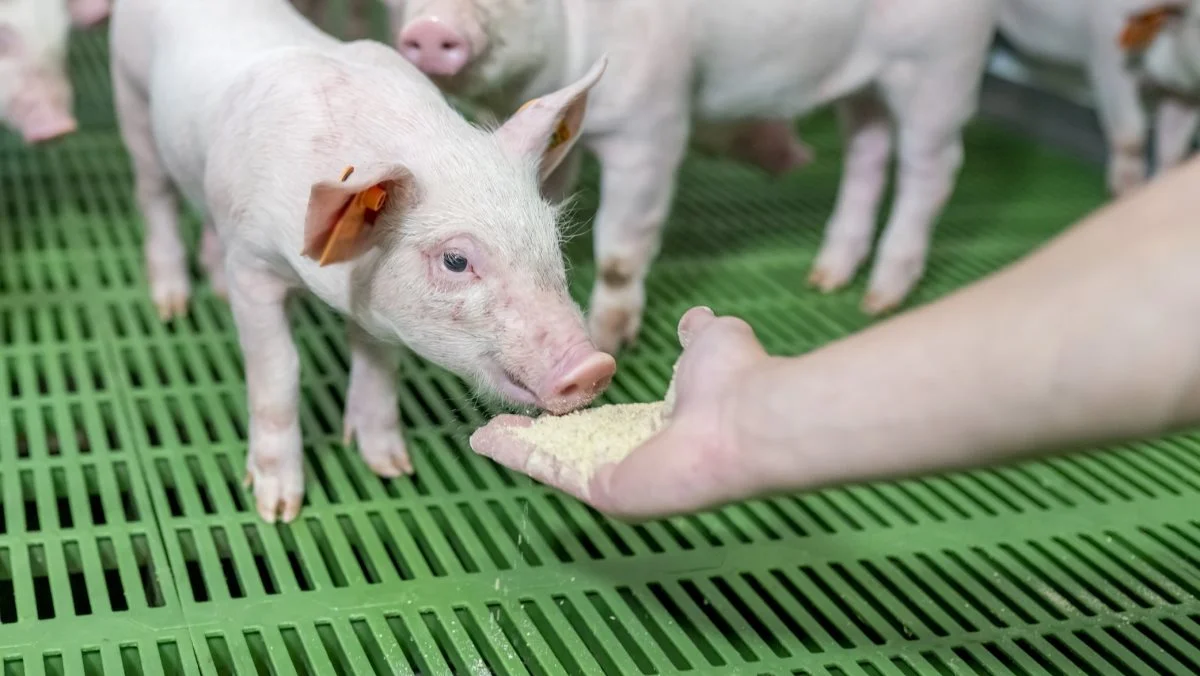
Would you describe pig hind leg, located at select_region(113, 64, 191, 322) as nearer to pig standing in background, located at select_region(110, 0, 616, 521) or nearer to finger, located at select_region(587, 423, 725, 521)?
pig standing in background, located at select_region(110, 0, 616, 521)

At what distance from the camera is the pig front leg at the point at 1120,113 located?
2838mm

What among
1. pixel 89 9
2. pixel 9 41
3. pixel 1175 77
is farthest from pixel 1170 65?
pixel 9 41

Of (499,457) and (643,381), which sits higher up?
(499,457)

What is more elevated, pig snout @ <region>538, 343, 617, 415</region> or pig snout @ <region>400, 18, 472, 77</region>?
pig snout @ <region>400, 18, 472, 77</region>

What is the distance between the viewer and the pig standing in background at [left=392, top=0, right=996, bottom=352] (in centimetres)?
191

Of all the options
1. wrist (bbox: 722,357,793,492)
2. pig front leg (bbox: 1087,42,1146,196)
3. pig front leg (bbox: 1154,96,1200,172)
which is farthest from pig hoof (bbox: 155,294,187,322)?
pig front leg (bbox: 1154,96,1200,172)

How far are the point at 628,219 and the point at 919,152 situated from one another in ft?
→ 2.36

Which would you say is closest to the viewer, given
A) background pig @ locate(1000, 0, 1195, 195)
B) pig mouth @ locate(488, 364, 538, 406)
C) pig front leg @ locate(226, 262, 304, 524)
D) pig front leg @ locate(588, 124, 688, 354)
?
pig mouth @ locate(488, 364, 538, 406)

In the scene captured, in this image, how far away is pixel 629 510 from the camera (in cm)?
115

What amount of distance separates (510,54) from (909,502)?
954mm

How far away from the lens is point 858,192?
8.48 ft

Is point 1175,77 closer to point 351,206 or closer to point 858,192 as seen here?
point 858,192

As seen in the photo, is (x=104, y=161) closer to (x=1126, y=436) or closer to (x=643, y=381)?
(x=643, y=381)

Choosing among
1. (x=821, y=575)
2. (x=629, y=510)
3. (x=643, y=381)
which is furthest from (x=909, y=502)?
(x=629, y=510)
